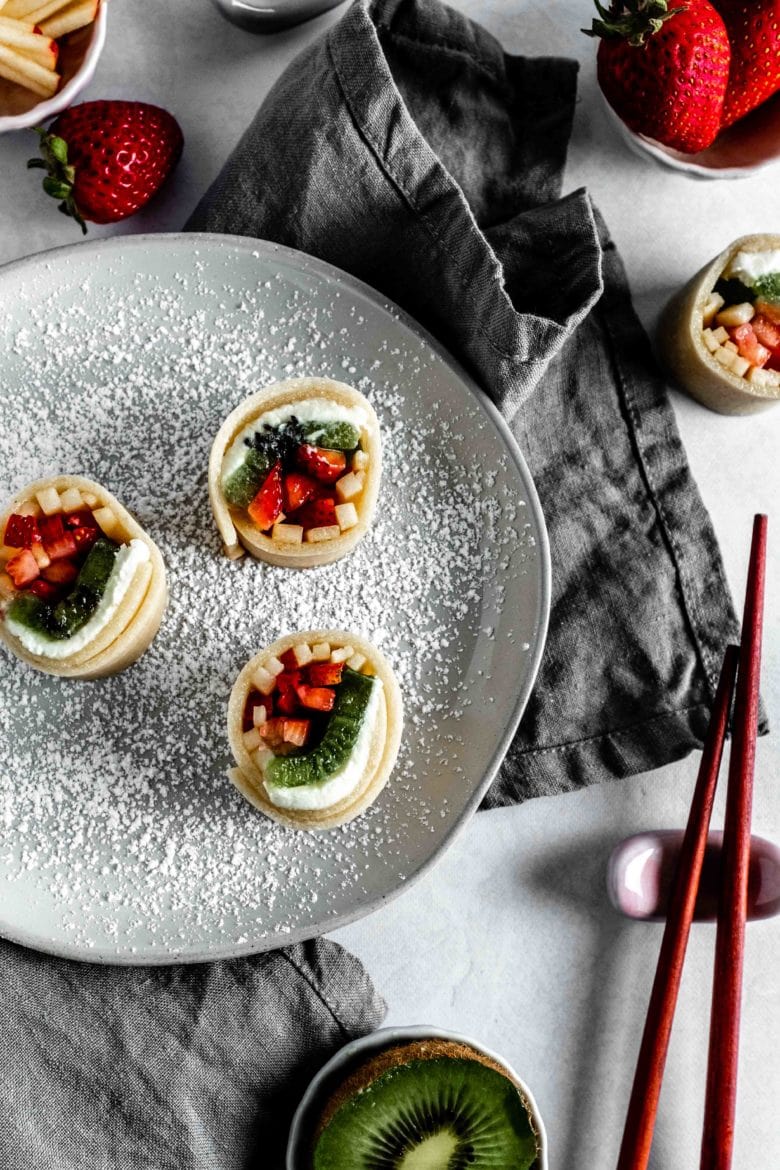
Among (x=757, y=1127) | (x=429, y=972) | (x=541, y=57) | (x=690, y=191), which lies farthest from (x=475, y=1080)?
(x=541, y=57)

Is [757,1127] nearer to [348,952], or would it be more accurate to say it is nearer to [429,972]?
[429,972]

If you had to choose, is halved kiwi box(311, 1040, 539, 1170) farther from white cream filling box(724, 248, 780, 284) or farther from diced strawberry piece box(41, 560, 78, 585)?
white cream filling box(724, 248, 780, 284)

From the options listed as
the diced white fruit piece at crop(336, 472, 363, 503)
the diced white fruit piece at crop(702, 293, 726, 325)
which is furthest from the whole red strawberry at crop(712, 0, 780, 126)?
the diced white fruit piece at crop(336, 472, 363, 503)

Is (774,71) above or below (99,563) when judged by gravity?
above

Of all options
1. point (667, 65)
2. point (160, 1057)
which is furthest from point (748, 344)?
point (160, 1057)

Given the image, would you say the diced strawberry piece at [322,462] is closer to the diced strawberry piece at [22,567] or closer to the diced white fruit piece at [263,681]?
the diced white fruit piece at [263,681]

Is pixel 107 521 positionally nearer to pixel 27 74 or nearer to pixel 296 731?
pixel 296 731
